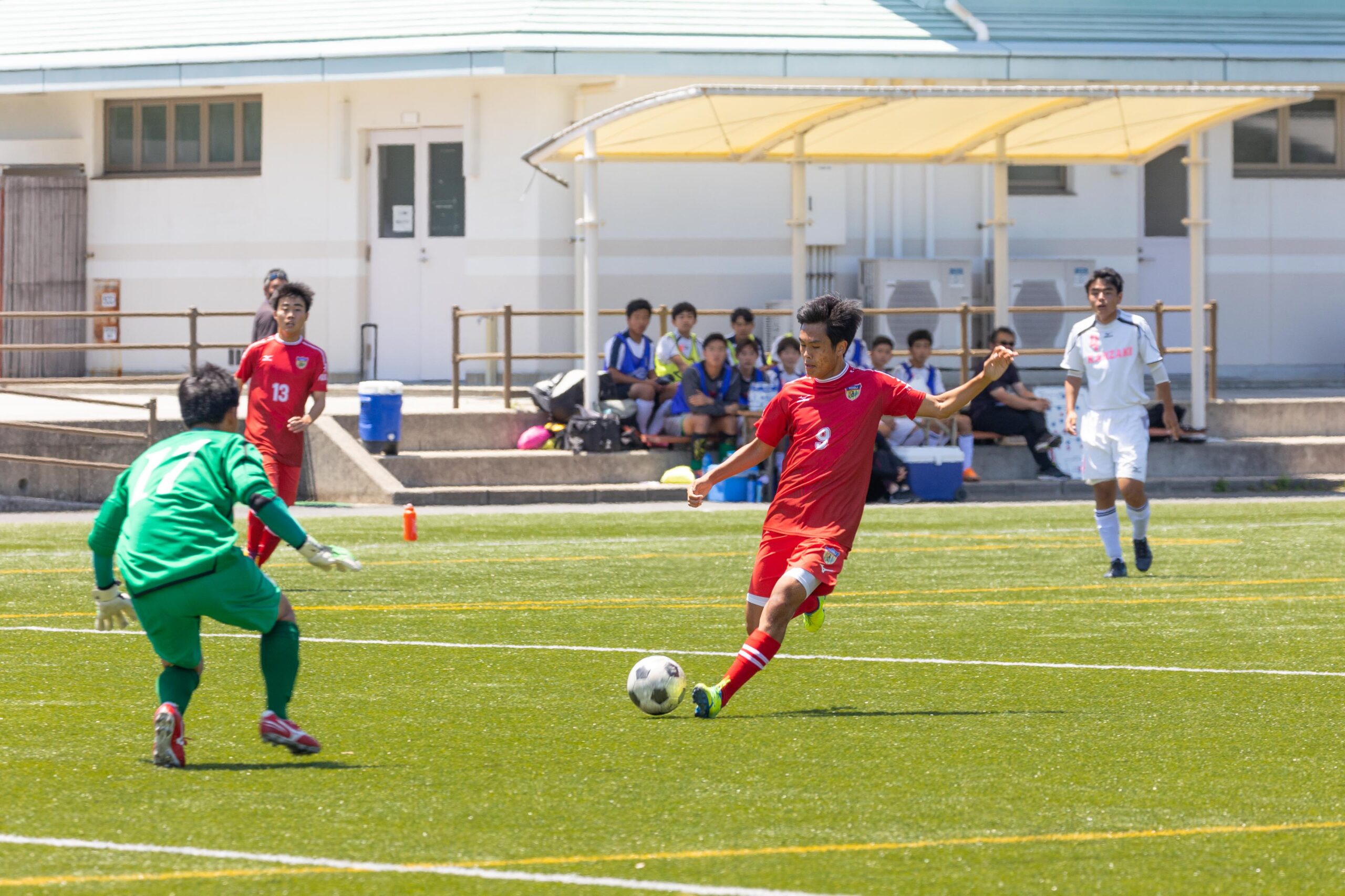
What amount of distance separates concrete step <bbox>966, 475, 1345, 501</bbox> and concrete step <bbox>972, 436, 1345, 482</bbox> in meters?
0.09

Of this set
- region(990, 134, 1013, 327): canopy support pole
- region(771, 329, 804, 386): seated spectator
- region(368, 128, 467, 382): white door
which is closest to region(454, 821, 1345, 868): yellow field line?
region(771, 329, 804, 386): seated spectator

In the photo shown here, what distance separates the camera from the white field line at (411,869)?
5383 millimetres

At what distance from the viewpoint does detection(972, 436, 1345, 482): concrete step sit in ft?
73.7

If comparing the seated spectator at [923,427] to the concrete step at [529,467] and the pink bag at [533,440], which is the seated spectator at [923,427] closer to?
the concrete step at [529,467]

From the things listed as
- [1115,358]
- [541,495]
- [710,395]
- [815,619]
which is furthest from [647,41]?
[815,619]

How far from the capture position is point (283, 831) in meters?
6.03

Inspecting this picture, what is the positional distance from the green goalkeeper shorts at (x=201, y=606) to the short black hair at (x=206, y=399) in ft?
1.63

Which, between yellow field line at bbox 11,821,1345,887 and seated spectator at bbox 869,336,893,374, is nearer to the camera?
yellow field line at bbox 11,821,1345,887

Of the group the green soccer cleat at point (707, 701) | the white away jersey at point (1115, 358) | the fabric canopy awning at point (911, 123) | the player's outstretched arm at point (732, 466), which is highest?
the fabric canopy awning at point (911, 123)

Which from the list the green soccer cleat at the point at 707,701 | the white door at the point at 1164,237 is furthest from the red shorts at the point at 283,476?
the white door at the point at 1164,237

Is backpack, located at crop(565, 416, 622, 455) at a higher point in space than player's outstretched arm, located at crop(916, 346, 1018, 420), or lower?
lower

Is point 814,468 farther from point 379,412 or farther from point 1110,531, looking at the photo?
point 379,412

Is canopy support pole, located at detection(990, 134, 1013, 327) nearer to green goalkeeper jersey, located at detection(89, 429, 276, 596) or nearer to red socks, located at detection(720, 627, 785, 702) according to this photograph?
red socks, located at detection(720, 627, 785, 702)

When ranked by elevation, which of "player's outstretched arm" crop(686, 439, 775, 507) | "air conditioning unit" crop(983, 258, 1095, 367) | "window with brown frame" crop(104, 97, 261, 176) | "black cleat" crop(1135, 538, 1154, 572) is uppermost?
"window with brown frame" crop(104, 97, 261, 176)
